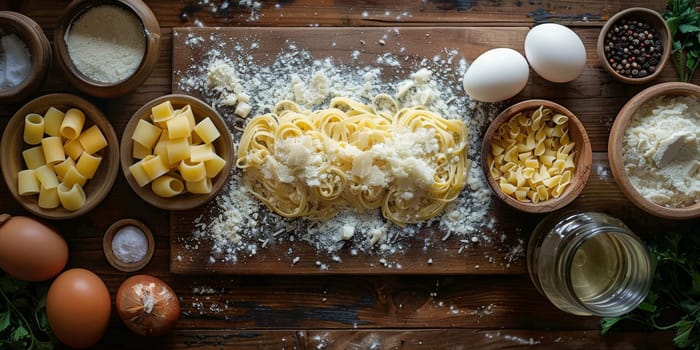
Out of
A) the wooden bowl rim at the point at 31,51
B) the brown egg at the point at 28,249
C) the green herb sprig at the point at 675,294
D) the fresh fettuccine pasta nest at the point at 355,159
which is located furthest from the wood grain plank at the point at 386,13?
the green herb sprig at the point at 675,294

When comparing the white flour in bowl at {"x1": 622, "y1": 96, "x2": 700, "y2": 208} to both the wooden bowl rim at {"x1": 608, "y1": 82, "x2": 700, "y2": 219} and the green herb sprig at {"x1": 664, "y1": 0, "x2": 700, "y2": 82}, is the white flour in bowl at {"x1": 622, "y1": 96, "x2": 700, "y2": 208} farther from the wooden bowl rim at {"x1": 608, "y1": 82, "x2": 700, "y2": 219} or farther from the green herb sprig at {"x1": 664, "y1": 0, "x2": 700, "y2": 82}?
the green herb sprig at {"x1": 664, "y1": 0, "x2": 700, "y2": 82}

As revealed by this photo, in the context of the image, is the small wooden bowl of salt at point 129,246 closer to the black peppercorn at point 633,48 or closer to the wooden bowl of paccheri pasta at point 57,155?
the wooden bowl of paccheri pasta at point 57,155

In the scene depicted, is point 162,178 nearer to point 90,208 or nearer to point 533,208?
point 90,208

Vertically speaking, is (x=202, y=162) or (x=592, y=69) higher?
(x=592, y=69)

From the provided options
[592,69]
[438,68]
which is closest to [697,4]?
[592,69]

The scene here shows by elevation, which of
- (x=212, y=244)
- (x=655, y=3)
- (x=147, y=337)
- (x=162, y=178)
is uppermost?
(x=655, y=3)

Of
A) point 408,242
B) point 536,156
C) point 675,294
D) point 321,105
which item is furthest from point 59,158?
point 675,294

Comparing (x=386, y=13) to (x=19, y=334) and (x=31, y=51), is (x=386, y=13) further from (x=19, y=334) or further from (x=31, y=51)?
(x=19, y=334)
